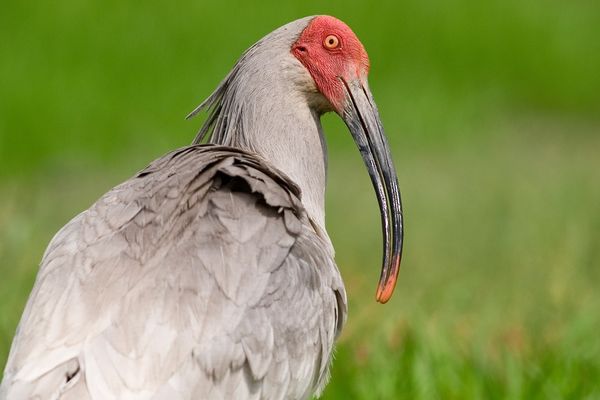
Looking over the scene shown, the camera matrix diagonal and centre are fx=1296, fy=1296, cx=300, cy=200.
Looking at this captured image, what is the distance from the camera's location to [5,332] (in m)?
5.48

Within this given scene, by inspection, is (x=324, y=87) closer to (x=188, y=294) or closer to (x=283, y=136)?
(x=283, y=136)

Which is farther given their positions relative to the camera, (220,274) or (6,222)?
(6,222)

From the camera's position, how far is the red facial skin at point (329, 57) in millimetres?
4645

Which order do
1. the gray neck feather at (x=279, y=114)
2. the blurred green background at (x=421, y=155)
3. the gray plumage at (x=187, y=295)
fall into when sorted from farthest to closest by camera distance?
the blurred green background at (x=421, y=155) → the gray neck feather at (x=279, y=114) → the gray plumage at (x=187, y=295)

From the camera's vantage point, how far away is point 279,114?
15.0 ft

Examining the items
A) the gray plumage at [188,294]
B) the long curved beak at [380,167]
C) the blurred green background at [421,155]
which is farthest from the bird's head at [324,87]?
the blurred green background at [421,155]

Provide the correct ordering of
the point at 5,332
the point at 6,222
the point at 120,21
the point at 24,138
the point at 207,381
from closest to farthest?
the point at 207,381 → the point at 5,332 → the point at 6,222 → the point at 24,138 → the point at 120,21

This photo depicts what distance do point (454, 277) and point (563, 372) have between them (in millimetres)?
2391

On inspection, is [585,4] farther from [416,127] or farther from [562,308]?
[562,308]

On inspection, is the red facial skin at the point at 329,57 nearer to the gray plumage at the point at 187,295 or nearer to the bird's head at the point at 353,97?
the bird's head at the point at 353,97

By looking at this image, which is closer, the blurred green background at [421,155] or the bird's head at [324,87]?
the bird's head at [324,87]

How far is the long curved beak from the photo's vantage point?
4578 millimetres

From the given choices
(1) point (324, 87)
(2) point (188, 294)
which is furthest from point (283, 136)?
(2) point (188, 294)

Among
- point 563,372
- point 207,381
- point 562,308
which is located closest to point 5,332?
point 207,381
